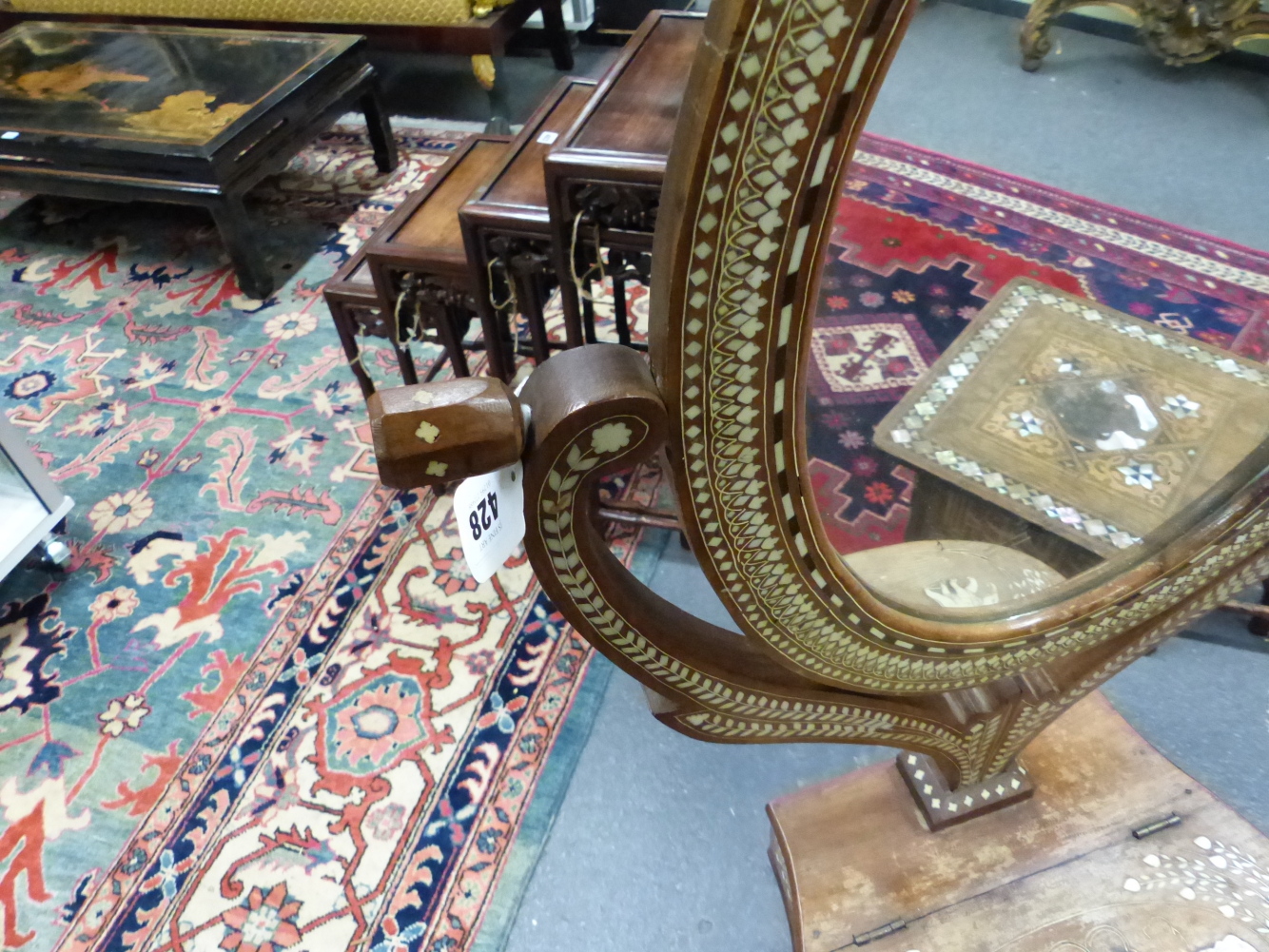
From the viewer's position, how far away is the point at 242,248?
2.13 metres

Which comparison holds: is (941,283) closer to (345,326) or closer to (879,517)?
(879,517)

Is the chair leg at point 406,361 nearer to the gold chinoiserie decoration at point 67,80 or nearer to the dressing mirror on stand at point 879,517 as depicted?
the dressing mirror on stand at point 879,517

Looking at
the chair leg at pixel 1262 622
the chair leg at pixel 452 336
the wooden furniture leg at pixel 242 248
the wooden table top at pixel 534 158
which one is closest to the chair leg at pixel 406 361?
the chair leg at pixel 452 336

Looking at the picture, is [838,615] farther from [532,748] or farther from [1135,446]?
[532,748]

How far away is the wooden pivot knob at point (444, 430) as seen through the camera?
360 millimetres

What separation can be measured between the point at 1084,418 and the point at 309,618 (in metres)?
1.32

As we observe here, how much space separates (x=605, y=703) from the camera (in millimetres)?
1317

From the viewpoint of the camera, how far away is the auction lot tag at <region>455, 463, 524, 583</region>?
0.43 meters

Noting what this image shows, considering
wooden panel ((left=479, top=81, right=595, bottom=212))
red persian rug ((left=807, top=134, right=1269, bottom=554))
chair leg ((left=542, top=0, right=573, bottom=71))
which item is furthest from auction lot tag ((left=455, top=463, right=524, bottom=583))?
chair leg ((left=542, top=0, right=573, bottom=71))

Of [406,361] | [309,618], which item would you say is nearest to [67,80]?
[406,361]

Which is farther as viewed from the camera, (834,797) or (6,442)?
(6,442)

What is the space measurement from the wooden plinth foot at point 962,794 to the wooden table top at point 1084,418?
43 centimetres

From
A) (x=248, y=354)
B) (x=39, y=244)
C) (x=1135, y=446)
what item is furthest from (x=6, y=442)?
(x=1135, y=446)

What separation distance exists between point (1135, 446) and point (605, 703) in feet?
3.06
